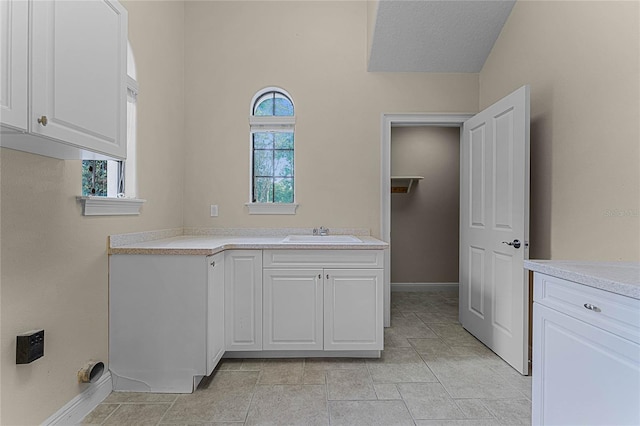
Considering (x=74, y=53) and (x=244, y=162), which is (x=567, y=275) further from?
(x=244, y=162)

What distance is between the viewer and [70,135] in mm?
1296

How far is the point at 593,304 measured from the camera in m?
1.10

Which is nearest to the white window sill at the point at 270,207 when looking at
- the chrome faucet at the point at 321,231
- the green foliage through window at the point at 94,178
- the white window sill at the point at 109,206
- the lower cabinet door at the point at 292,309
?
the chrome faucet at the point at 321,231

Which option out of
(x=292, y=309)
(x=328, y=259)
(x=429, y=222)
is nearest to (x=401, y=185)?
(x=429, y=222)

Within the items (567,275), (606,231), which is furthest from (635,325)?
(606,231)

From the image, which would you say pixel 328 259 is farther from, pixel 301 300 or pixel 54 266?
pixel 54 266

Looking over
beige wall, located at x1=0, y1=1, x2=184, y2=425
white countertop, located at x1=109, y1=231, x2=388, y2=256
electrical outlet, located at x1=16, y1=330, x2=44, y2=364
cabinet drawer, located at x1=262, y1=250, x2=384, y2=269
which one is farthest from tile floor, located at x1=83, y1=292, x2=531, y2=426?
white countertop, located at x1=109, y1=231, x2=388, y2=256

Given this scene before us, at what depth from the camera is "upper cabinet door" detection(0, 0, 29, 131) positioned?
1.04m

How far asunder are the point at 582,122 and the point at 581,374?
5.26ft

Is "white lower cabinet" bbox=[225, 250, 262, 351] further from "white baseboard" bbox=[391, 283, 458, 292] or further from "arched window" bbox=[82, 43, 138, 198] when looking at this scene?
"white baseboard" bbox=[391, 283, 458, 292]

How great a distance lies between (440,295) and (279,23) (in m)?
3.74

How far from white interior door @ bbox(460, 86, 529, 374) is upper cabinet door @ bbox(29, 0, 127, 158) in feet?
8.04

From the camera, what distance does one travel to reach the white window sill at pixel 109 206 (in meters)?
1.86

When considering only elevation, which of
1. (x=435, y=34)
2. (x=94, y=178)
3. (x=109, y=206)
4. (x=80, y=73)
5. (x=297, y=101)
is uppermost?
(x=435, y=34)
